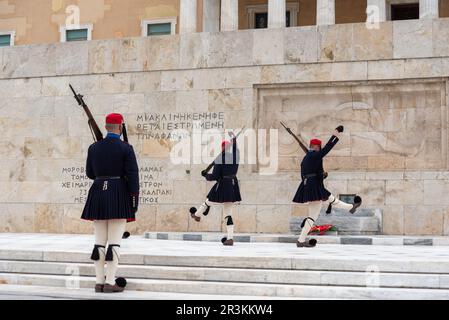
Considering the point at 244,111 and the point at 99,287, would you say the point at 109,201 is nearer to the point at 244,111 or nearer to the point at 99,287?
the point at 99,287

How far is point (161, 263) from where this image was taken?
36.2 feet

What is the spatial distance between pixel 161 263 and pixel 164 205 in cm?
787

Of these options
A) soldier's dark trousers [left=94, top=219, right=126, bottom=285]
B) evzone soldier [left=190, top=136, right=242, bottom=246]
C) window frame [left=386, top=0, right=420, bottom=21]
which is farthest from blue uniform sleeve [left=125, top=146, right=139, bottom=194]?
window frame [left=386, top=0, right=420, bottom=21]

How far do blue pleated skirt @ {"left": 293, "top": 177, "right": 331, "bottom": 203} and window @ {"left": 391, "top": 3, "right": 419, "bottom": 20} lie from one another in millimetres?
21883

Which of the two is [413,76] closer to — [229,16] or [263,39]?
[263,39]

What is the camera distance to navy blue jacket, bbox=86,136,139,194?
938cm

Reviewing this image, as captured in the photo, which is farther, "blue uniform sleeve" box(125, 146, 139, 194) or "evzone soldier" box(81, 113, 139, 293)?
"blue uniform sleeve" box(125, 146, 139, 194)

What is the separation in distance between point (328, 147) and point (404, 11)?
72.9 feet

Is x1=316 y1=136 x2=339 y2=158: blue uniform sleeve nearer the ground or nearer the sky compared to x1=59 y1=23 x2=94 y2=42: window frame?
nearer the ground

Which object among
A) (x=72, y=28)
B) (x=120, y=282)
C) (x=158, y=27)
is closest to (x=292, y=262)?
(x=120, y=282)

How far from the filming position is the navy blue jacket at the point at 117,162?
30.8ft

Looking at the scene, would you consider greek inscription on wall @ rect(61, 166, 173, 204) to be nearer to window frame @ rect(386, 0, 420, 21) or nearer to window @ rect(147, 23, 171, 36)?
window @ rect(147, 23, 171, 36)

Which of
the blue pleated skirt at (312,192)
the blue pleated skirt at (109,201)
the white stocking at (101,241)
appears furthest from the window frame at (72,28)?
the white stocking at (101,241)

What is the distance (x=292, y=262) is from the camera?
1048 cm
